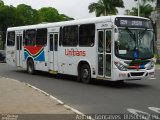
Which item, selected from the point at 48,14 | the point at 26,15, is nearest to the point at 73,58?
the point at 26,15

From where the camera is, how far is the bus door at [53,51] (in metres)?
22.8

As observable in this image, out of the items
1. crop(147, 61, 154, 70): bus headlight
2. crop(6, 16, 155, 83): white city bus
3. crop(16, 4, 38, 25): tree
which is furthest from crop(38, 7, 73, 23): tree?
crop(147, 61, 154, 70): bus headlight

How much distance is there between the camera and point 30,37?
85.7 feet

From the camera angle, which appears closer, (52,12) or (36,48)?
(36,48)

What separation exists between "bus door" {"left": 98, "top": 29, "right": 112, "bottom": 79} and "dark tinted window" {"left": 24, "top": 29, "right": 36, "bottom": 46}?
765 centimetres

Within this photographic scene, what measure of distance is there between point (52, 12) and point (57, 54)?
9237 centimetres

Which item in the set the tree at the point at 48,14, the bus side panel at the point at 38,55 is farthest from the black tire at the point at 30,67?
the tree at the point at 48,14

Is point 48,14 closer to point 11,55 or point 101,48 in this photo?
point 11,55

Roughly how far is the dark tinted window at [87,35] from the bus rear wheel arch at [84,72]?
3.18ft

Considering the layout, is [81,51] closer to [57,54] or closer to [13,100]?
[57,54]

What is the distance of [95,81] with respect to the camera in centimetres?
2123

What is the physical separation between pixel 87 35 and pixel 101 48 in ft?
4.44

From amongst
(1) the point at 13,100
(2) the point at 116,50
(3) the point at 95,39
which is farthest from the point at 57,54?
(1) the point at 13,100

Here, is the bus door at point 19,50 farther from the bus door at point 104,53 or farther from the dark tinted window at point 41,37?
the bus door at point 104,53
